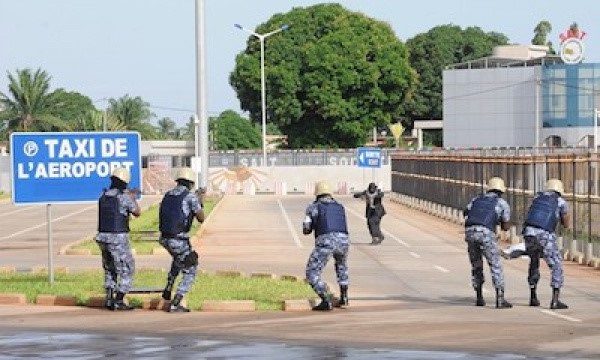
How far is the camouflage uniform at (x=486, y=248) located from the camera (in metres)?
20.2

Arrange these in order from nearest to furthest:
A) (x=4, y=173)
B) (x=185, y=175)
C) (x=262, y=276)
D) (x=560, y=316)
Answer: (x=560, y=316) < (x=185, y=175) < (x=262, y=276) < (x=4, y=173)

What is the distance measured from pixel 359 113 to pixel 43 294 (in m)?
86.7

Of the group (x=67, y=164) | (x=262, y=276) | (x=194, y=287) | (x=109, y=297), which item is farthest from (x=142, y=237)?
(x=109, y=297)

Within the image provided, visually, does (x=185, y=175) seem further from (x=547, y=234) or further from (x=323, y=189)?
(x=547, y=234)

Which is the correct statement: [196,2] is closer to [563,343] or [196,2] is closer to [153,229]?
[153,229]

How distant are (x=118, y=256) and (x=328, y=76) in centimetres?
8664

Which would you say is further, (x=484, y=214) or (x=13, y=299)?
(x=13, y=299)

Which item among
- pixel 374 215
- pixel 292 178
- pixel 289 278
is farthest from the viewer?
pixel 292 178

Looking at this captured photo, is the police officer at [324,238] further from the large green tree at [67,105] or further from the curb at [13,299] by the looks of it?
the large green tree at [67,105]

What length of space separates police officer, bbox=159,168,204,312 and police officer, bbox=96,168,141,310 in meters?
0.64

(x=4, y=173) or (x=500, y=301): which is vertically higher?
(x=500, y=301)

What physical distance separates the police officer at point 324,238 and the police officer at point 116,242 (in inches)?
96.3

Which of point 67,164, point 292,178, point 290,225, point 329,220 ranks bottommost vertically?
point 290,225

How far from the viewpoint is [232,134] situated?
158125mm
